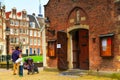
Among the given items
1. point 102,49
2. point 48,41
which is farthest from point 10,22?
point 102,49

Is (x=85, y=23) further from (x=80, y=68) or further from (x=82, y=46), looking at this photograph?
(x=80, y=68)

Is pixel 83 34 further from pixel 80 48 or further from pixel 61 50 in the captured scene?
pixel 61 50

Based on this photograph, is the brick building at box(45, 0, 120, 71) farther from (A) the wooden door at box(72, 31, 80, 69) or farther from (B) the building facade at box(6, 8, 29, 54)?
(B) the building facade at box(6, 8, 29, 54)

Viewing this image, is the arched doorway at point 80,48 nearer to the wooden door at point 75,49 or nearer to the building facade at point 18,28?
the wooden door at point 75,49

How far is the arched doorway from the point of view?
19.4m

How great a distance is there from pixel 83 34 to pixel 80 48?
0.94 m

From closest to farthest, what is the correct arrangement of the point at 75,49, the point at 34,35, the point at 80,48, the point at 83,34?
1. the point at 83,34
2. the point at 80,48
3. the point at 75,49
4. the point at 34,35

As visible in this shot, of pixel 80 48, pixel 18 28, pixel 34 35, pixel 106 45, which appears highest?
pixel 18 28

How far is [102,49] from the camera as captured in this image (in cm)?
1731

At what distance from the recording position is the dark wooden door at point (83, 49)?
19297 mm

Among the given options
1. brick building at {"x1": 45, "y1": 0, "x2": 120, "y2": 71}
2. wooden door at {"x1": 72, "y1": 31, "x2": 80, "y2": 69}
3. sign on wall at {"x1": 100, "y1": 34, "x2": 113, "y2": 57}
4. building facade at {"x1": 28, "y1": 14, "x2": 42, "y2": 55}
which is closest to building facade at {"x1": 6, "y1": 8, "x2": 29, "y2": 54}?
building facade at {"x1": 28, "y1": 14, "x2": 42, "y2": 55}

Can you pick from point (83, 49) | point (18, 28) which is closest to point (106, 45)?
point (83, 49)

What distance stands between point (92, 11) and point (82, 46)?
8.34ft

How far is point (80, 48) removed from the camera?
783 inches
